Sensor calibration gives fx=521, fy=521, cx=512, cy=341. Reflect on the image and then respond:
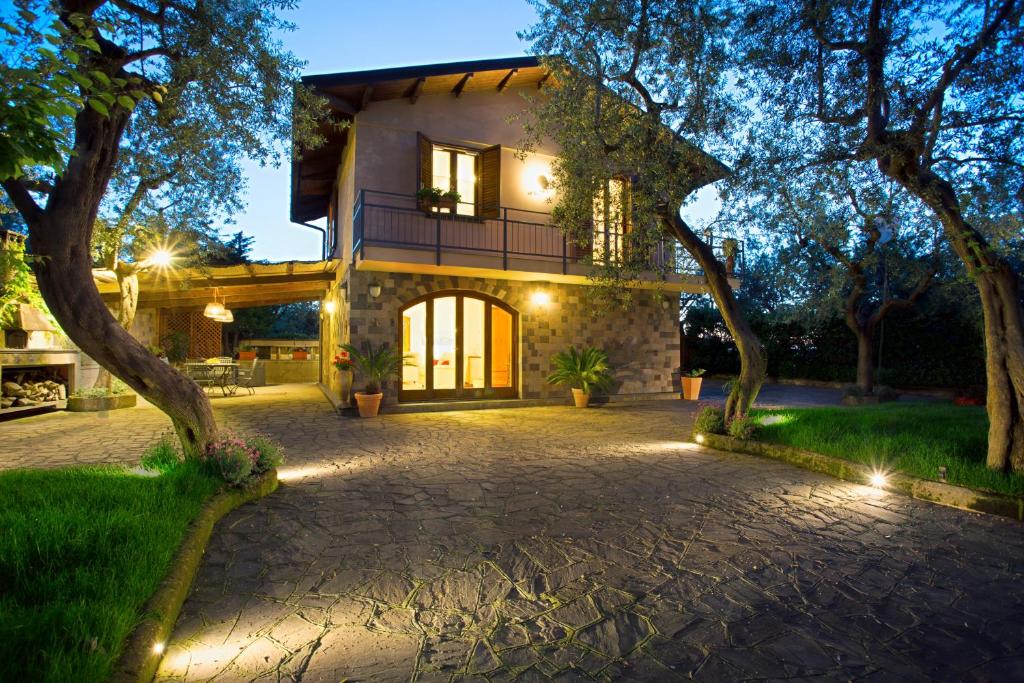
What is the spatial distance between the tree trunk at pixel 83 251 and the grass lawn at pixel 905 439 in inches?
281

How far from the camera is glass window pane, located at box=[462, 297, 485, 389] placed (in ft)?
38.7

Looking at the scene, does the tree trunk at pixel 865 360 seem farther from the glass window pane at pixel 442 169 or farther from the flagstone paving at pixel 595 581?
the glass window pane at pixel 442 169

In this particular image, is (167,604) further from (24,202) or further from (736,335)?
(736,335)

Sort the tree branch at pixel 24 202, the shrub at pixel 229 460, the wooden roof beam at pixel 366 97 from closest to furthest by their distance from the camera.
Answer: the tree branch at pixel 24 202, the shrub at pixel 229 460, the wooden roof beam at pixel 366 97

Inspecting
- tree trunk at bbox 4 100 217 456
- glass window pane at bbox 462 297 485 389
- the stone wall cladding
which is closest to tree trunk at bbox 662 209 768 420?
the stone wall cladding

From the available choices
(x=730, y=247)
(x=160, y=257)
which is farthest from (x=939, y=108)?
(x=160, y=257)

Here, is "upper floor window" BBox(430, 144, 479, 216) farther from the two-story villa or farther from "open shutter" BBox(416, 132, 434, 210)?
"open shutter" BBox(416, 132, 434, 210)

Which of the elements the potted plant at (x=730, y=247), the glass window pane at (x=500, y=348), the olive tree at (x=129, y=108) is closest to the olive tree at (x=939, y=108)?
the potted plant at (x=730, y=247)

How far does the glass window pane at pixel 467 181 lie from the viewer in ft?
38.5

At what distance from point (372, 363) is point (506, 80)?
7.12 meters

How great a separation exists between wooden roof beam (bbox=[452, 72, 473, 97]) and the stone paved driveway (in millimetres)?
9017

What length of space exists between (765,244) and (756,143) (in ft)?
4.93

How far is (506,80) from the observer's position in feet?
39.1

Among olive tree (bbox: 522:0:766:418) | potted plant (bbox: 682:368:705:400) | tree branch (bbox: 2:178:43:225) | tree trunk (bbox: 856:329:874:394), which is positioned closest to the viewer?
tree branch (bbox: 2:178:43:225)
